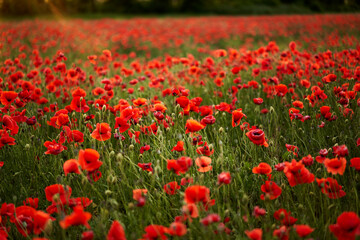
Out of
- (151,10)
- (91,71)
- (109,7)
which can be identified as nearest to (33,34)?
(91,71)

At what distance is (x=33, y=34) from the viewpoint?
27.9ft

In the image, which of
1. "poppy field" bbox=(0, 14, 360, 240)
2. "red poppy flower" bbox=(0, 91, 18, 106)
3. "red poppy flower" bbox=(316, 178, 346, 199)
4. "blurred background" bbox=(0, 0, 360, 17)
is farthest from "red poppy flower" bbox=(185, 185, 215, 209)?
"blurred background" bbox=(0, 0, 360, 17)

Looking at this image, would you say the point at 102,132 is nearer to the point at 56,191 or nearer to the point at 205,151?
the point at 56,191

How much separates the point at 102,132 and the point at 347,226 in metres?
1.34

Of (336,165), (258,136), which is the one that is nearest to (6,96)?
(258,136)

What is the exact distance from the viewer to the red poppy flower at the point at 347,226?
1000 mm

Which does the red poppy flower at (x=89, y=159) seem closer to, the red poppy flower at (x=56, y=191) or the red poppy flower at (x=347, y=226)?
the red poppy flower at (x=56, y=191)

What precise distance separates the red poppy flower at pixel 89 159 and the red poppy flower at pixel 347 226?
105 cm

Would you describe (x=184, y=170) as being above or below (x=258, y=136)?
below

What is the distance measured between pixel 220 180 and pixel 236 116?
0.65 metres

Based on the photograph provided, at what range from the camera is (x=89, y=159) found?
1295mm

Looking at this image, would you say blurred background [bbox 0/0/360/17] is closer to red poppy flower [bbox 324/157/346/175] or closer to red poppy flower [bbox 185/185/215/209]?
red poppy flower [bbox 324/157/346/175]

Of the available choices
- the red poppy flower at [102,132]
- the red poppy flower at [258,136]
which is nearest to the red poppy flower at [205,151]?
the red poppy flower at [258,136]

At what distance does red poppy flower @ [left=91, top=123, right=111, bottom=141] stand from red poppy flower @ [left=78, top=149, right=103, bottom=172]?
34 centimetres
